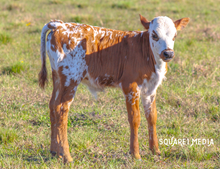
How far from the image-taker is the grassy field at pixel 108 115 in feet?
12.6

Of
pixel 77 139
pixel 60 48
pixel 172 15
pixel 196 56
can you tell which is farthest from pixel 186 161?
pixel 172 15

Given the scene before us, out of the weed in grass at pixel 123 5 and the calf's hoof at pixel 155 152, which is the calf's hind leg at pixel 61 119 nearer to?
the calf's hoof at pixel 155 152

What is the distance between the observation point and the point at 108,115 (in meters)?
5.03

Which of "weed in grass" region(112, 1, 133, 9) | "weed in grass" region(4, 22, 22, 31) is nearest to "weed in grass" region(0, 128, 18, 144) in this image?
"weed in grass" region(4, 22, 22, 31)

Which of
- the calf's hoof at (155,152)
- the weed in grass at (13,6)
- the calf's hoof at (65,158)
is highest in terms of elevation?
the weed in grass at (13,6)

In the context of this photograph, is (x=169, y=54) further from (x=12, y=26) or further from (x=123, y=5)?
(x=123, y=5)

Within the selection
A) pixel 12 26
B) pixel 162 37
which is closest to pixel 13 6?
pixel 12 26

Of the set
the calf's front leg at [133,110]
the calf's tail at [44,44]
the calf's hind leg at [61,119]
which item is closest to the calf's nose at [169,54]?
the calf's front leg at [133,110]

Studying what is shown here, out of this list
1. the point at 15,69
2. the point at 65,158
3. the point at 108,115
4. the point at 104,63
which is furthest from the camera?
the point at 15,69

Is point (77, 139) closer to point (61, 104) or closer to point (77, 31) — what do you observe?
point (61, 104)

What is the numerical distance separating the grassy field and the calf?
0.32 meters

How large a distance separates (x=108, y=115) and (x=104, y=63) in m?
1.35

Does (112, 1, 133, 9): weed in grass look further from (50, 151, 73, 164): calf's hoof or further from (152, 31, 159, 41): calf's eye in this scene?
(50, 151, 73, 164): calf's hoof

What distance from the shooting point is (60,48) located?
376 cm
